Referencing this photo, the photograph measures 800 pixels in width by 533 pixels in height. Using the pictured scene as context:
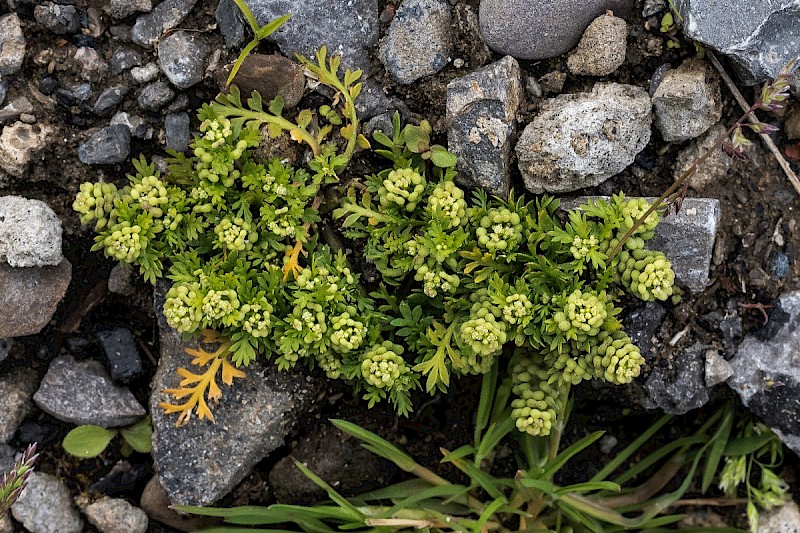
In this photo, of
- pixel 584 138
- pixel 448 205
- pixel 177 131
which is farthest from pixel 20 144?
pixel 584 138

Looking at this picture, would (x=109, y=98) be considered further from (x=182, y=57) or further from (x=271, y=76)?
(x=271, y=76)

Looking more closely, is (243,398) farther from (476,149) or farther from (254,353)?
(476,149)

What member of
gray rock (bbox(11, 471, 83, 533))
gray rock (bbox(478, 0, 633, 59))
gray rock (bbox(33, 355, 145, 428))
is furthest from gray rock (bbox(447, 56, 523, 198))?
gray rock (bbox(11, 471, 83, 533))

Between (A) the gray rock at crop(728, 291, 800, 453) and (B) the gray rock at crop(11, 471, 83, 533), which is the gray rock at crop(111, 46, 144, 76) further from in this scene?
(A) the gray rock at crop(728, 291, 800, 453)

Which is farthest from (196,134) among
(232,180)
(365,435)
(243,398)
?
(365,435)

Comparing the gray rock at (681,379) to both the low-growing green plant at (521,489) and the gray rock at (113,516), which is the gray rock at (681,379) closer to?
the low-growing green plant at (521,489)

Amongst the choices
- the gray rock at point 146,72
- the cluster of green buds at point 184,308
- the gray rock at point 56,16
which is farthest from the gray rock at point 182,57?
the cluster of green buds at point 184,308
